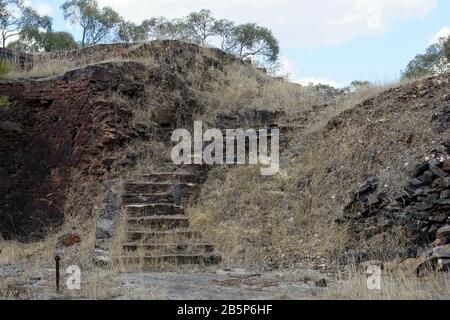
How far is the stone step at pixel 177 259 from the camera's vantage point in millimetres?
8336

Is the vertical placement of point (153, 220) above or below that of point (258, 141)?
below

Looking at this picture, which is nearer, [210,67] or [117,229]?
[117,229]

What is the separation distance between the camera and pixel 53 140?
11883mm

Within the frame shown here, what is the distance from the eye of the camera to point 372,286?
6145mm

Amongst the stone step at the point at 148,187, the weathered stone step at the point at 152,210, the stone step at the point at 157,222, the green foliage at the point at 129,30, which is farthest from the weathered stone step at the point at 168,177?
the green foliage at the point at 129,30

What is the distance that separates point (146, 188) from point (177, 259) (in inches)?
85.2

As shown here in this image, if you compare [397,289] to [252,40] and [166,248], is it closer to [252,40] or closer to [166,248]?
[166,248]

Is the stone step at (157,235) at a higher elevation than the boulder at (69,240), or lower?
higher

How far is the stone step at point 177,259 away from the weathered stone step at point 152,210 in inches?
51.1

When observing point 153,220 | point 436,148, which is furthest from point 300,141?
point 153,220

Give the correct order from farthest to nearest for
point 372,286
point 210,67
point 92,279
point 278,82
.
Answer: point 278,82 < point 210,67 < point 92,279 < point 372,286

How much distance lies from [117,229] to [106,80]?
4.12 meters

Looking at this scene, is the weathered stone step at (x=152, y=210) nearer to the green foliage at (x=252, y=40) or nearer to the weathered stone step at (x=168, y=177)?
the weathered stone step at (x=168, y=177)

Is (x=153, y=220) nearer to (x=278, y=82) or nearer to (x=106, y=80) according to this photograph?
(x=106, y=80)
